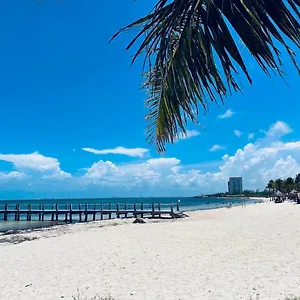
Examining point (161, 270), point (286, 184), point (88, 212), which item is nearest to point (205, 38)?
point (161, 270)

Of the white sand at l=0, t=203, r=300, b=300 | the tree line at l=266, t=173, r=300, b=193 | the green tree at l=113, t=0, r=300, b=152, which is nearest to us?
the green tree at l=113, t=0, r=300, b=152

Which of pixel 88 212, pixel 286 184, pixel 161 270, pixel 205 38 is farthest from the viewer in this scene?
pixel 286 184

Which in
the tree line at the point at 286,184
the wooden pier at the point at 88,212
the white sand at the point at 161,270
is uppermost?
the tree line at the point at 286,184

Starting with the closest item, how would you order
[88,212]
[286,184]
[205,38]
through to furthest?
[205,38]
[88,212]
[286,184]

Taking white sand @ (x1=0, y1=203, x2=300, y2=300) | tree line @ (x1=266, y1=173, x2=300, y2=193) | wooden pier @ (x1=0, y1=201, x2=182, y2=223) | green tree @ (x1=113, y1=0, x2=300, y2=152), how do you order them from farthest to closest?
tree line @ (x1=266, y1=173, x2=300, y2=193) → wooden pier @ (x1=0, y1=201, x2=182, y2=223) → white sand @ (x1=0, y1=203, x2=300, y2=300) → green tree @ (x1=113, y1=0, x2=300, y2=152)

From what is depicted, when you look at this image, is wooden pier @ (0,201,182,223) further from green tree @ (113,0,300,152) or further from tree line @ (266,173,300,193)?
tree line @ (266,173,300,193)

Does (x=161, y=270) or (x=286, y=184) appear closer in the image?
(x=161, y=270)

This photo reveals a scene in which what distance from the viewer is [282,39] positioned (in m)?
1.64

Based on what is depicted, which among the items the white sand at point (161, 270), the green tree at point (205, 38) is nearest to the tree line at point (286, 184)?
the white sand at point (161, 270)

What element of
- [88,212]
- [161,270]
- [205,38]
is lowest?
[161,270]

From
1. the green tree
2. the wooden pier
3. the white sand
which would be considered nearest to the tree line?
the wooden pier

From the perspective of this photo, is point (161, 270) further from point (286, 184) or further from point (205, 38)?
point (286, 184)

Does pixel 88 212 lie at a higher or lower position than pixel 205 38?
lower

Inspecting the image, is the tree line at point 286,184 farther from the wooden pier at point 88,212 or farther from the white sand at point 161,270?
the white sand at point 161,270
